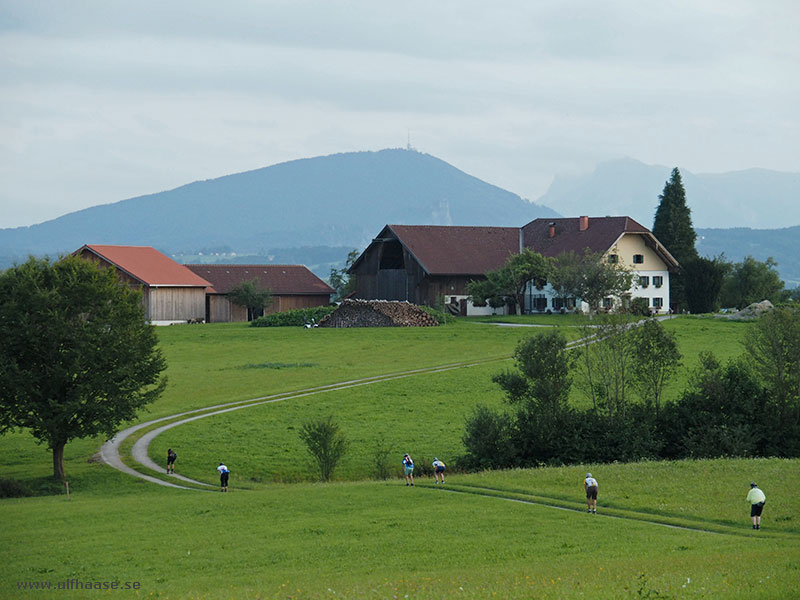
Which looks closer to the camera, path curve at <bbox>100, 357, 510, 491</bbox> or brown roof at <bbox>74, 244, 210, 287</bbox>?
path curve at <bbox>100, 357, 510, 491</bbox>

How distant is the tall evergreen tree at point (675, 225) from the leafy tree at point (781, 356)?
190 ft

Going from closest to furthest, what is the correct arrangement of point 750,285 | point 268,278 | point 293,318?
point 293,318 → point 750,285 → point 268,278

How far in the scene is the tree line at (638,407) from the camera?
1763 inches

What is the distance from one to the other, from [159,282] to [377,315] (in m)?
25.2

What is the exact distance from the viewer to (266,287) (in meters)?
116

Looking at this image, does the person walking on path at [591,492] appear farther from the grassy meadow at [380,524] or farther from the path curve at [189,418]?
the path curve at [189,418]

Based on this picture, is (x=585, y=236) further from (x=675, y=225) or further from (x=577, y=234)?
(x=675, y=225)

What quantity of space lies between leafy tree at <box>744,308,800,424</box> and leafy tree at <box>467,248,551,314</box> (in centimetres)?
4431

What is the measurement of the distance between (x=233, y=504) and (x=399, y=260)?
75.8 m

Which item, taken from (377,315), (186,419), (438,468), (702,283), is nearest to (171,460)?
(186,419)

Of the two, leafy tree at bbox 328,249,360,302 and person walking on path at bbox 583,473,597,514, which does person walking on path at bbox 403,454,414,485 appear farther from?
leafy tree at bbox 328,249,360,302

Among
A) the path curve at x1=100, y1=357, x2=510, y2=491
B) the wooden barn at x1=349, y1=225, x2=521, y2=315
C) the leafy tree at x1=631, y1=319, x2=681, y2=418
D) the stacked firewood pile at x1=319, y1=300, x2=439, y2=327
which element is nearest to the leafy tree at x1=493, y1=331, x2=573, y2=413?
the leafy tree at x1=631, y1=319, x2=681, y2=418

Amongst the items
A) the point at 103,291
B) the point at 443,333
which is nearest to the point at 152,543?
the point at 103,291

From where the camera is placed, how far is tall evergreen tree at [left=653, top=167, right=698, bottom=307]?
107 m
